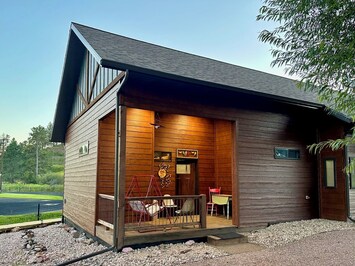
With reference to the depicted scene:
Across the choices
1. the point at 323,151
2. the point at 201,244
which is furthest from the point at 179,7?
the point at 201,244

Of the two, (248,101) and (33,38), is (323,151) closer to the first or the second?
(248,101)

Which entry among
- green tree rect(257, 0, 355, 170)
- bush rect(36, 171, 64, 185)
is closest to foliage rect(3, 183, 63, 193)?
bush rect(36, 171, 64, 185)

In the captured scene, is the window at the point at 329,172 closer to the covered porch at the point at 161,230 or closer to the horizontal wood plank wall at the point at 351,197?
the horizontal wood plank wall at the point at 351,197

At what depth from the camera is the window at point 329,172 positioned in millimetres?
8570

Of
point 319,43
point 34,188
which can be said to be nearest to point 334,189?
point 319,43

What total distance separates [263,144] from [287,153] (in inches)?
37.9

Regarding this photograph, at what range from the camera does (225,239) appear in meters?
6.25

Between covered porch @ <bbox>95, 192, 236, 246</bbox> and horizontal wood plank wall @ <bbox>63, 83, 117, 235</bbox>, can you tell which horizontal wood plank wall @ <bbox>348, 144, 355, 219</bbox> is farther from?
horizontal wood plank wall @ <bbox>63, 83, 117, 235</bbox>

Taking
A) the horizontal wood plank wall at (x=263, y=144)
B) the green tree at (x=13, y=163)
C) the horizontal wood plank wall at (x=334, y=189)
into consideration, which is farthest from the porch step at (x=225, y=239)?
the green tree at (x=13, y=163)

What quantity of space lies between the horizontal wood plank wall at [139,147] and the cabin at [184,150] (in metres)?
0.03

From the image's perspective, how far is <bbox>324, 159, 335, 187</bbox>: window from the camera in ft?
28.1

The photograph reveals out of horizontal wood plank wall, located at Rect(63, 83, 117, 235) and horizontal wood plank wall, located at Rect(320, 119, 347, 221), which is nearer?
horizontal wood plank wall, located at Rect(63, 83, 117, 235)

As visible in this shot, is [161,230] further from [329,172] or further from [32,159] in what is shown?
[32,159]

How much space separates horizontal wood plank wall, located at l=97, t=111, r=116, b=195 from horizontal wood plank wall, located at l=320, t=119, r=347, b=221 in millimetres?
5921
